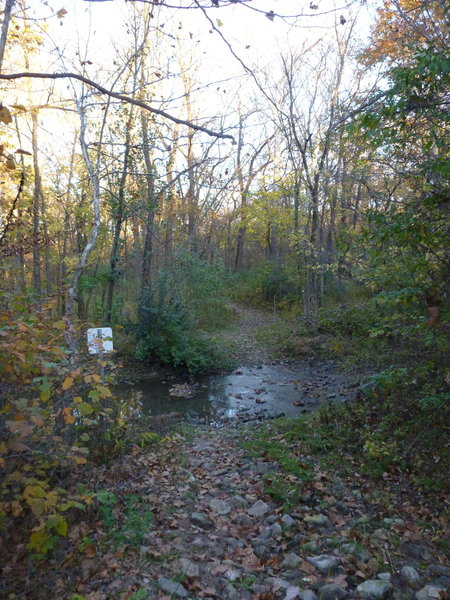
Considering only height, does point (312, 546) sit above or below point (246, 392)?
above

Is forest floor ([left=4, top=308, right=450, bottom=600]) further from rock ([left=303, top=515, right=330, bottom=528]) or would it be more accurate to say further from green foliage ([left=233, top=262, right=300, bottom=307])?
green foliage ([left=233, top=262, right=300, bottom=307])

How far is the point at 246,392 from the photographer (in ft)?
34.6

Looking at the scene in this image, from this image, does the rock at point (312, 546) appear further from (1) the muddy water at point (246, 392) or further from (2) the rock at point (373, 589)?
(1) the muddy water at point (246, 392)

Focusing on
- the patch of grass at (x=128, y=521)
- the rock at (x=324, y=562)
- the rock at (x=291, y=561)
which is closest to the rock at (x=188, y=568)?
the patch of grass at (x=128, y=521)

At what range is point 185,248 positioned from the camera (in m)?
14.6

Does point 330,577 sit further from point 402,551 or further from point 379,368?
point 379,368

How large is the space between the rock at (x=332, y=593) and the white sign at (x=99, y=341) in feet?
9.24

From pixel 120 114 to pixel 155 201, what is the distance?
103 inches

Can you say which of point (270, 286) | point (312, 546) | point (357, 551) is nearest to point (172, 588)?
point (312, 546)

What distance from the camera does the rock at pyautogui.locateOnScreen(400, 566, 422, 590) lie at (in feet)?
10.6

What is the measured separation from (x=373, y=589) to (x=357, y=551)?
48cm

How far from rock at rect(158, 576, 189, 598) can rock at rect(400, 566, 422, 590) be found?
5.32 feet

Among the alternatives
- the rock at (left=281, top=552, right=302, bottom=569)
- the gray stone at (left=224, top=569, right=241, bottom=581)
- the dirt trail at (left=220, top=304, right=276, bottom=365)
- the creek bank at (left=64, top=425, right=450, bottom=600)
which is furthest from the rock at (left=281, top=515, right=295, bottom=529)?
the dirt trail at (left=220, top=304, right=276, bottom=365)

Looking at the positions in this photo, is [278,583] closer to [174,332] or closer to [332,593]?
[332,593]
